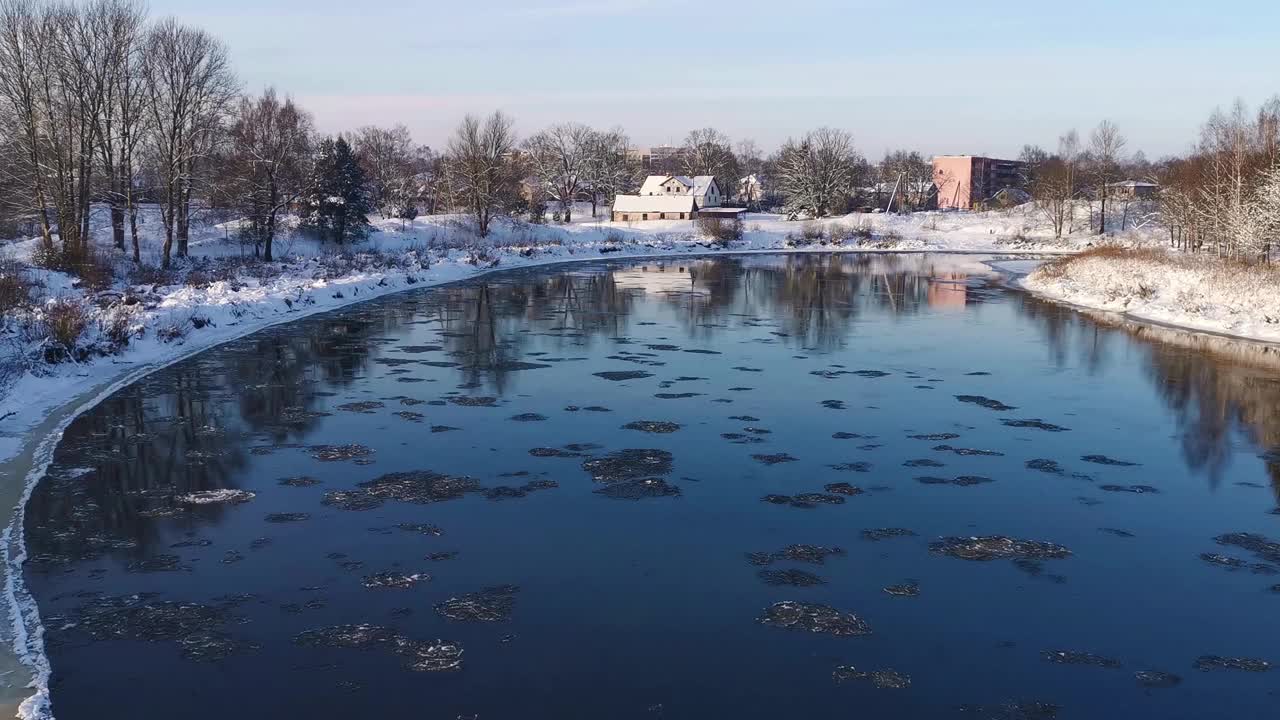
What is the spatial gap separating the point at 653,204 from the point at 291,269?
5688cm

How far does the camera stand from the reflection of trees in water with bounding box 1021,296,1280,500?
13.5m

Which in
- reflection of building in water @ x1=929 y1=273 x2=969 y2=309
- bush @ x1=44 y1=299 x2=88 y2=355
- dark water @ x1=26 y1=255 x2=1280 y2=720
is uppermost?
bush @ x1=44 y1=299 x2=88 y2=355

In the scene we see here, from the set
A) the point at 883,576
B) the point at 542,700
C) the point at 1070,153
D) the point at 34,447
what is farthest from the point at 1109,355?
the point at 1070,153

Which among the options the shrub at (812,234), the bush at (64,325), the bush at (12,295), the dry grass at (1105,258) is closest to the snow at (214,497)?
the bush at (64,325)

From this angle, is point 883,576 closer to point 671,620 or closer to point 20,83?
point 671,620

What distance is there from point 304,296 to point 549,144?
85.3 m

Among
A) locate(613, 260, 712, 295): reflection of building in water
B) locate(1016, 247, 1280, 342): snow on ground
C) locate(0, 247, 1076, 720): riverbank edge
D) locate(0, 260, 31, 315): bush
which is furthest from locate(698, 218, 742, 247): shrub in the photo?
locate(0, 260, 31, 315): bush

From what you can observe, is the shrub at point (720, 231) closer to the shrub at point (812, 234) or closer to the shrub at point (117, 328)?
the shrub at point (812, 234)

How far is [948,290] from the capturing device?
122 feet

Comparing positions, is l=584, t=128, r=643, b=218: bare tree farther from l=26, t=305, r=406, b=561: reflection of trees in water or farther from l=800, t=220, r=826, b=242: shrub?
l=26, t=305, r=406, b=561: reflection of trees in water

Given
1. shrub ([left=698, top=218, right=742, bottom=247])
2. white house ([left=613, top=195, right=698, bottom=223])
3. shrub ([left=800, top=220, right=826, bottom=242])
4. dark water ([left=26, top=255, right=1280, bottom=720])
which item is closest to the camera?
dark water ([left=26, top=255, right=1280, bottom=720])

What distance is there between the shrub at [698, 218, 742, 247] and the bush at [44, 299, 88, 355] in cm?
5067

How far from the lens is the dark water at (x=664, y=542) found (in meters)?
6.59

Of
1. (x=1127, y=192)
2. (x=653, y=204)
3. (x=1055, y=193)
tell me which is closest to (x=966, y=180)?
(x=1127, y=192)
